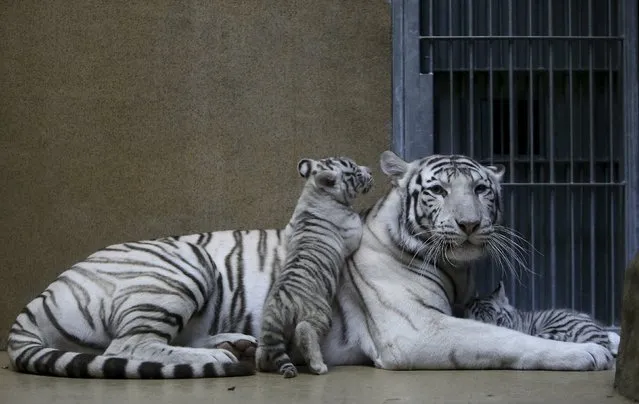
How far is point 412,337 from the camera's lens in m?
4.42

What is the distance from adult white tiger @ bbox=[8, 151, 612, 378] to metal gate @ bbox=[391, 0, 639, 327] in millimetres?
628

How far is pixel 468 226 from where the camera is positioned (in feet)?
14.6

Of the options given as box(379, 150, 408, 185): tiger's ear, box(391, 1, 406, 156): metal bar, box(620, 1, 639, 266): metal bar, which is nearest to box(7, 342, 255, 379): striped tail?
box(379, 150, 408, 185): tiger's ear

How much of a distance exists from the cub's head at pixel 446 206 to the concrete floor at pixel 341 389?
55 cm

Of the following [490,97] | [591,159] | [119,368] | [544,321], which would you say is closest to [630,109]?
[591,159]

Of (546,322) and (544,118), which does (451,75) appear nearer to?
(544,118)

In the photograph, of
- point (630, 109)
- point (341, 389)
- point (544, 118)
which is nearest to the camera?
point (341, 389)

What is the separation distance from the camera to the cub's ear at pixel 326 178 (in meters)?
4.81

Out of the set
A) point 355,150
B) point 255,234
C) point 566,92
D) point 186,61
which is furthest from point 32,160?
point 566,92

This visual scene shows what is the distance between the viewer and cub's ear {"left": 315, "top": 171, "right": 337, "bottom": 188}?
15.8 feet

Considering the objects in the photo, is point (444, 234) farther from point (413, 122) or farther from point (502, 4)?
point (502, 4)

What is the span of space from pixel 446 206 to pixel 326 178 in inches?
22.9

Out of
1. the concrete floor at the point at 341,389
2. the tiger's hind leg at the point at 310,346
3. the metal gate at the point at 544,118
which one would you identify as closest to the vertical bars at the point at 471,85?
the metal gate at the point at 544,118

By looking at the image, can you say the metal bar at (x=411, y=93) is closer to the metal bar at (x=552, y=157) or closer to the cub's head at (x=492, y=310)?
the metal bar at (x=552, y=157)
